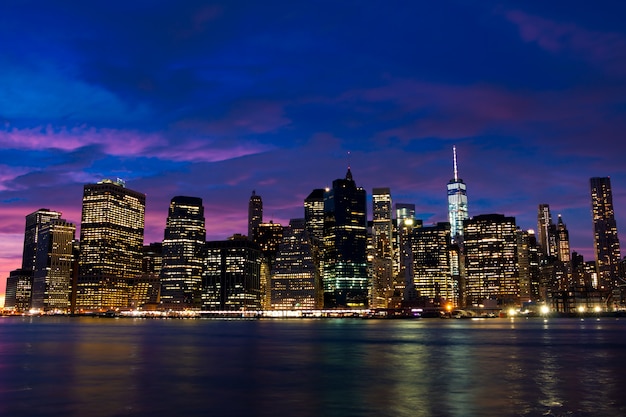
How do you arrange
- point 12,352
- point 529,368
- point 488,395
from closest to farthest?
1. point 488,395
2. point 529,368
3. point 12,352

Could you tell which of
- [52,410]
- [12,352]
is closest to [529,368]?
[52,410]

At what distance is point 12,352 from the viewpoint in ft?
275

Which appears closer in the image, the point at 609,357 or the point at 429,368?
the point at 429,368

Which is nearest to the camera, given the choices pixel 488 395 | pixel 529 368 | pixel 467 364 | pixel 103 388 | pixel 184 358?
pixel 488 395

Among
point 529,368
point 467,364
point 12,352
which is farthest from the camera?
point 12,352

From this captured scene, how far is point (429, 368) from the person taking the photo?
197 ft

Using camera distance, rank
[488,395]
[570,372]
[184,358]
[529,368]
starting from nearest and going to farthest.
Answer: [488,395]
[570,372]
[529,368]
[184,358]

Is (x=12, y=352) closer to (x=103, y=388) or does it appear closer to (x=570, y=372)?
(x=103, y=388)

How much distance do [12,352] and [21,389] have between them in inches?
1663

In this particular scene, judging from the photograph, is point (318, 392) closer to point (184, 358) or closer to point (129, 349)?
point (184, 358)

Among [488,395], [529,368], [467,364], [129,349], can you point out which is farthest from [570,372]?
[129,349]

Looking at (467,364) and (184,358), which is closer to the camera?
(467,364)

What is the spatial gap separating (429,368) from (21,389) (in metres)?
35.3

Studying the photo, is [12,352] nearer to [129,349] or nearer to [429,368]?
[129,349]
